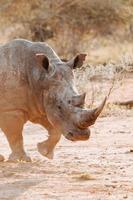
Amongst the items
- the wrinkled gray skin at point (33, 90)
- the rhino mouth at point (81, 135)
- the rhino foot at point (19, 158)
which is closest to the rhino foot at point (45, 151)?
the wrinkled gray skin at point (33, 90)

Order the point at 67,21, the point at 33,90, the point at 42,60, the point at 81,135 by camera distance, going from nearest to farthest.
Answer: the point at 81,135
the point at 42,60
the point at 33,90
the point at 67,21

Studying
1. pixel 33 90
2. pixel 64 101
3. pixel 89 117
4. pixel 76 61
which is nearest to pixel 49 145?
pixel 33 90

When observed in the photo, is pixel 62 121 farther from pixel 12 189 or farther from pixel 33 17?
pixel 33 17

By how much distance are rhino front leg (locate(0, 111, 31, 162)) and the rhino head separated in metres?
0.46

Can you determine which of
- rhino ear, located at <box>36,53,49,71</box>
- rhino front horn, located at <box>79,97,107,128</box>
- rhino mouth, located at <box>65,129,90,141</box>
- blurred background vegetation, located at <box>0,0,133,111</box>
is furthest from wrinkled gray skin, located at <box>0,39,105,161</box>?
blurred background vegetation, located at <box>0,0,133,111</box>

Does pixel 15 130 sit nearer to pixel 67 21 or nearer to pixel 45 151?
pixel 45 151

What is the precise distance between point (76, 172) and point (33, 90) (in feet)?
4.27

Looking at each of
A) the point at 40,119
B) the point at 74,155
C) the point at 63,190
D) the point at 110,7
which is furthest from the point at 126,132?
the point at 110,7

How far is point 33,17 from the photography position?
→ 2728cm

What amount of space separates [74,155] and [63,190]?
294cm

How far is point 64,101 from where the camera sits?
9.59m

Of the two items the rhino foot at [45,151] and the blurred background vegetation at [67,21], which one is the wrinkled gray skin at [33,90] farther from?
the blurred background vegetation at [67,21]

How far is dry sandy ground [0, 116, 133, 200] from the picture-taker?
809 cm

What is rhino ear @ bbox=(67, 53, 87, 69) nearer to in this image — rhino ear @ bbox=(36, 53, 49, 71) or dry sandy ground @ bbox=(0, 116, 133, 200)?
rhino ear @ bbox=(36, 53, 49, 71)
